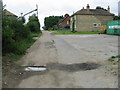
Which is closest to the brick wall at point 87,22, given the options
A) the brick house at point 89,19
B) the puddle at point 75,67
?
the brick house at point 89,19

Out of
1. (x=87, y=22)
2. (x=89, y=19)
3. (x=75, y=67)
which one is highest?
(x=89, y=19)

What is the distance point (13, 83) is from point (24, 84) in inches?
18.0

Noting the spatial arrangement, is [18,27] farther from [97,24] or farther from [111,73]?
[97,24]

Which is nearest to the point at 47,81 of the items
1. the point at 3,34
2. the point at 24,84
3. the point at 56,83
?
the point at 56,83

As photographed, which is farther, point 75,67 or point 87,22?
point 87,22

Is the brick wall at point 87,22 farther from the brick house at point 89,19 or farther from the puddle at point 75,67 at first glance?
the puddle at point 75,67

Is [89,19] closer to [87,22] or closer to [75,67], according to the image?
[87,22]

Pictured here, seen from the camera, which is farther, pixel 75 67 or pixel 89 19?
pixel 89 19

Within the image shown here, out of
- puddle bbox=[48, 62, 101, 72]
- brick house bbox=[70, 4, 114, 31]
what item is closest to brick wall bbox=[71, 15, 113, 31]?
brick house bbox=[70, 4, 114, 31]

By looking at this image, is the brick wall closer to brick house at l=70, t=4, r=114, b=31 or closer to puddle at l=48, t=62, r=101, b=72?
brick house at l=70, t=4, r=114, b=31

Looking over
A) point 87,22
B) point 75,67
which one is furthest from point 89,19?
point 75,67

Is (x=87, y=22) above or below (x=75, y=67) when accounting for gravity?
above

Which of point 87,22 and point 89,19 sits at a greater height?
point 89,19

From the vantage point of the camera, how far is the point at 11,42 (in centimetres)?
1171
